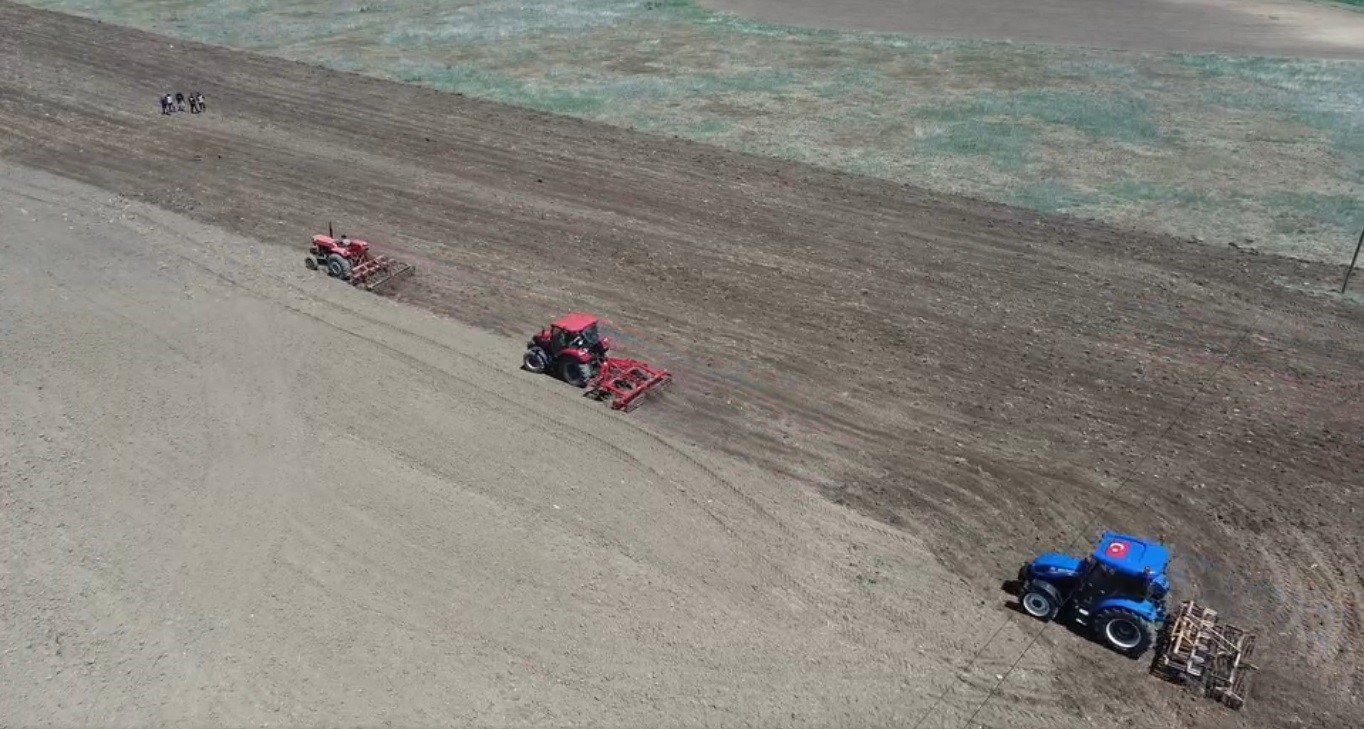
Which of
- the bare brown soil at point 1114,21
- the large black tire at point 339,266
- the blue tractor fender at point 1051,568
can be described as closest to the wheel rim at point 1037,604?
the blue tractor fender at point 1051,568

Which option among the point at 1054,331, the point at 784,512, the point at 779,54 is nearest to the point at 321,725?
the point at 784,512

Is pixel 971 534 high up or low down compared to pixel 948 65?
down

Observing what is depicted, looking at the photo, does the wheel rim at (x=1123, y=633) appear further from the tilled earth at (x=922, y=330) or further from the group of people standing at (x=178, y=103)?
the group of people standing at (x=178, y=103)

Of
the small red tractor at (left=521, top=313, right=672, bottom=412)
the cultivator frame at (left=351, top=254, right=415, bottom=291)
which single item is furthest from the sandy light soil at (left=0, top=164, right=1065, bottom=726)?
the cultivator frame at (left=351, top=254, right=415, bottom=291)

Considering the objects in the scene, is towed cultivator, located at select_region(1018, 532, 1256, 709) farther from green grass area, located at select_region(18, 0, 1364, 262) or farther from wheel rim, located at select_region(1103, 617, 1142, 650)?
green grass area, located at select_region(18, 0, 1364, 262)

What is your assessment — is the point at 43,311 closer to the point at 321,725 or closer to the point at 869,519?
the point at 321,725
